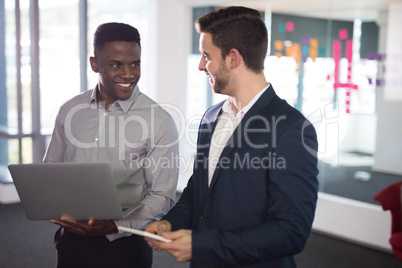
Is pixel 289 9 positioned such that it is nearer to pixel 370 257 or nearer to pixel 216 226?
pixel 370 257

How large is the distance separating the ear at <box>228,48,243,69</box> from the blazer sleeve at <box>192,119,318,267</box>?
1.00ft

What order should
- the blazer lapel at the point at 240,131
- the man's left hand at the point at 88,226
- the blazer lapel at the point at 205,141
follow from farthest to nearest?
the man's left hand at the point at 88,226, the blazer lapel at the point at 205,141, the blazer lapel at the point at 240,131

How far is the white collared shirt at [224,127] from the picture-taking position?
160cm

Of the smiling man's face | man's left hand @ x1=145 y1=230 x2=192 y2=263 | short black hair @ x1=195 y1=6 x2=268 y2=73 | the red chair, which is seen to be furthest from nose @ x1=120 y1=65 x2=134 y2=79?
the red chair

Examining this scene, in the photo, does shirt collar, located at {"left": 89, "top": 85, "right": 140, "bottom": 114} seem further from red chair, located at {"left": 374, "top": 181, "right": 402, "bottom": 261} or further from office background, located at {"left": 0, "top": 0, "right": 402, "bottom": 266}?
office background, located at {"left": 0, "top": 0, "right": 402, "bottom": 266}

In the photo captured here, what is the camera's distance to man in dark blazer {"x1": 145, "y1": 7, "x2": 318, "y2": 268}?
1.37 meters

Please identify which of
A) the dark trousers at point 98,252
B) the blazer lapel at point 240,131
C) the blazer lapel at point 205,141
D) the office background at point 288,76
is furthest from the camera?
the office background at point 288,76

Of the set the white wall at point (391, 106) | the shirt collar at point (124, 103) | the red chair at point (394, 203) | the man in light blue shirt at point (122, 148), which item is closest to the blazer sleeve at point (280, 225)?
the man in light blue shirt at point (122, 148)

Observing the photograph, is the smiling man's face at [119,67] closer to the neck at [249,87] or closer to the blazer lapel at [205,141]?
the blazer lapel at [205,141]

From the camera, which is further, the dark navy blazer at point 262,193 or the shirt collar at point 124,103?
the shirt collar at point 124,103

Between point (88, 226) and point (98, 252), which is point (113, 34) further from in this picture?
point (98, 252)

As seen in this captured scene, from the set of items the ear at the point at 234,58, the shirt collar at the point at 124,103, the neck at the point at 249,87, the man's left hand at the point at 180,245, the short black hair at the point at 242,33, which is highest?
the short black hair at the point at 242,33

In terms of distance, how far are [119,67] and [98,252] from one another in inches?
30.9

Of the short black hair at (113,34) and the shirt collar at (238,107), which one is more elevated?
the short black hair at (113,34)
